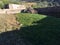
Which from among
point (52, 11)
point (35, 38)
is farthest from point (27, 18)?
point (35, 38)

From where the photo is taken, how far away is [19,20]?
21.3 m

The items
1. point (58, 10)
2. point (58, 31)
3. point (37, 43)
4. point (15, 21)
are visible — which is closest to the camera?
point (37, 43)

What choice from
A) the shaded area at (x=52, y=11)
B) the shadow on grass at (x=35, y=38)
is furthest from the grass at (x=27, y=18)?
the shadow on grass at (x=35, y=38)

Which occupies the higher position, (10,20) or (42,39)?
(42,39)

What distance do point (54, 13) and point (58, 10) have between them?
0.56 metres

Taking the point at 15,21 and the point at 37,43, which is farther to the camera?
the point at 15,21

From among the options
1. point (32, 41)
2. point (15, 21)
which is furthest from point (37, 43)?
point (15, 21)

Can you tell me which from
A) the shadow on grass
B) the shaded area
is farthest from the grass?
the shadow on grass

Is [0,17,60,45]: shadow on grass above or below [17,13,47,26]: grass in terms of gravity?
above

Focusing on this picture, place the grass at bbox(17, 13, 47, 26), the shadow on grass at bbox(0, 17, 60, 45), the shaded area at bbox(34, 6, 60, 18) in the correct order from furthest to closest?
the shaded area at bbox(34, 6, 60, 18) → the grass at bbox(17, 13, 47, 26) → the shadow on grass at bbox(0, 17, 60, 45)

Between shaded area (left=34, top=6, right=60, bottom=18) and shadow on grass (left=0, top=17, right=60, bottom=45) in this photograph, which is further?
shaded area (left=34, top=6, right=60, bottom=18)

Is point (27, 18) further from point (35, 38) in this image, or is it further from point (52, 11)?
point (35, 38)

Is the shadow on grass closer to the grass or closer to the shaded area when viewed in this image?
the grass

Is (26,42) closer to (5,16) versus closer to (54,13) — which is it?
(5,16)
